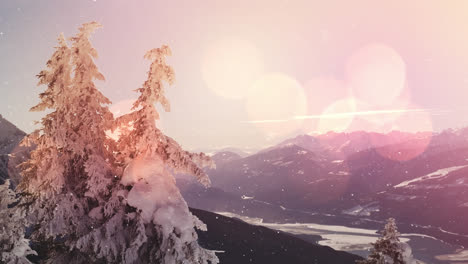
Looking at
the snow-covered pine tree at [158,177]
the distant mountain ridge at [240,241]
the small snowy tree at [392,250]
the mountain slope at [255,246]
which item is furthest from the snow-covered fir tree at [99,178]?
the mountain slope at [255,246]

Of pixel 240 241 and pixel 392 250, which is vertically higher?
pixel 392 250

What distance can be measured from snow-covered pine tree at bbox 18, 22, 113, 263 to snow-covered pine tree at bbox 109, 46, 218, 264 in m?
1.20

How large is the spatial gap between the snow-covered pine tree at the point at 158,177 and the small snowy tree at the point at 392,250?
9.53 meters

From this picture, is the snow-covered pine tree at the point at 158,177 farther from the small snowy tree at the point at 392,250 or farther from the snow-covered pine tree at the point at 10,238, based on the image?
the small snowy tree at the point at 392,250

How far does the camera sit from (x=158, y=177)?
11.4 metres

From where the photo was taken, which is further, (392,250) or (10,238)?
(392,250)

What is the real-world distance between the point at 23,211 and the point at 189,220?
5899mm

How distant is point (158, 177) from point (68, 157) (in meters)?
3.74

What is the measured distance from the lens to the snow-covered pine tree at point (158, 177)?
10781 mm

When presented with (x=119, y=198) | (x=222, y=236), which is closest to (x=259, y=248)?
(x=222, y=236)

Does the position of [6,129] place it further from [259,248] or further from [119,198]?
[119,198]

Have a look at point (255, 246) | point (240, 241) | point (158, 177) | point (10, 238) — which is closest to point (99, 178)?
point (158, 177)

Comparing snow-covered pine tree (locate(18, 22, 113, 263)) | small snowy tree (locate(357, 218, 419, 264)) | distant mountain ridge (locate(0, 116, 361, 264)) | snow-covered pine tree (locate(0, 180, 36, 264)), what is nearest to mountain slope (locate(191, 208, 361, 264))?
distant mountain ridge (locate(0, 116, 361, 264))

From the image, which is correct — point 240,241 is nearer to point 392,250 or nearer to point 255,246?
point 255,246
